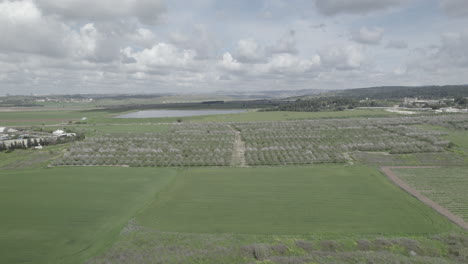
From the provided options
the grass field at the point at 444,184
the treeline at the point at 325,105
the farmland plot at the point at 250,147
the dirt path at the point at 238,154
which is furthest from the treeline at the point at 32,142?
the treeline at the point at 325,105

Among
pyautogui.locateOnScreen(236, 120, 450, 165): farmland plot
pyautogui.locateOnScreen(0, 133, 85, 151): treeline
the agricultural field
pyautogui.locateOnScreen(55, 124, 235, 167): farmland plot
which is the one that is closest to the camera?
the agricultural field

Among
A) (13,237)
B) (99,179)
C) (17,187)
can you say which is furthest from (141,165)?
(13,237)

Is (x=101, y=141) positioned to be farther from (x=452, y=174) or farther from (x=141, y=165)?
(x=452, y=174)

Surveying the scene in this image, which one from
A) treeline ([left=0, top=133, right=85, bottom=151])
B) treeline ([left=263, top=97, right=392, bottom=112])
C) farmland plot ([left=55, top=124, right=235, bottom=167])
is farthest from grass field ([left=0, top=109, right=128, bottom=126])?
treeline ([left=263, top=97, right=392, bottom=112])

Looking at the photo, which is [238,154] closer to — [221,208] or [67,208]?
[221,208]

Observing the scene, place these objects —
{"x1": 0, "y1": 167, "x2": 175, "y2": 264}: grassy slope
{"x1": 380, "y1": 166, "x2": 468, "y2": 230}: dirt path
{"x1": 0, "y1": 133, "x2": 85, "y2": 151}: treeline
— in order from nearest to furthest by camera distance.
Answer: {"x1": 0, "y1": 167, "x2": 175, "y2": 264}: grassy slope < {"x1": 380, "y1": 166, "x2": 468, "y2": 230}: dirt path < {"x1": 0, "y1": 133, "x2": 85, "y2": 151}: treeline

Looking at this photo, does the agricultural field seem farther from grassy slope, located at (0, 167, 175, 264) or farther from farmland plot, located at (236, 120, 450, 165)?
farmland plot, located at (236, 120, 450, 165)
